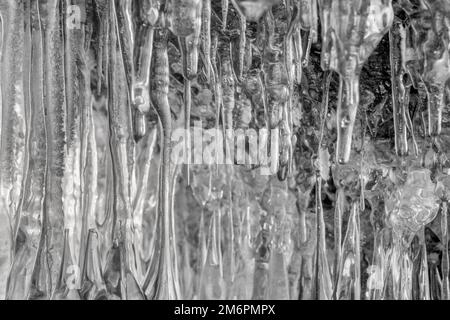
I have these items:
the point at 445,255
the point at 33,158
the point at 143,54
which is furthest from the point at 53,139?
the point at 445,255

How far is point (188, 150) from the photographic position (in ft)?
6.01

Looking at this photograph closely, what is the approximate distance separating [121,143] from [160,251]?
0.24 metres

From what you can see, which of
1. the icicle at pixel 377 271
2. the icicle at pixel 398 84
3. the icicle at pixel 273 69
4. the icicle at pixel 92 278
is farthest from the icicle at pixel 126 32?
the icicle at pixel 377 271

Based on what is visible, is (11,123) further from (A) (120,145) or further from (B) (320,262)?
(B) (320,262)

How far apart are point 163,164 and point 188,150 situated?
30 centimetres

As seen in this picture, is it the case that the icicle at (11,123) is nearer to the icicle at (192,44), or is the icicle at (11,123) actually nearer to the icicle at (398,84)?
the icicle at (192,44)

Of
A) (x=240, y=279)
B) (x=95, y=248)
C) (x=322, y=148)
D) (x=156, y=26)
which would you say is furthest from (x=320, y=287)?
(x=156, y=26)

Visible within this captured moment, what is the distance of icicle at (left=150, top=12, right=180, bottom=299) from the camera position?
1379mm

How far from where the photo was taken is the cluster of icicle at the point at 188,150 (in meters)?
1.26

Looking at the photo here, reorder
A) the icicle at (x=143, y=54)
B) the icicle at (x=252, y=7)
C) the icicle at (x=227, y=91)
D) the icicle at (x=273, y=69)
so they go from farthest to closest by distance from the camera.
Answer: the icicle at (x=227, y=91) < the icicle at (x=273, y=69) < the icicle at (x=143, y=54) < the icicle at (x=252, y=7)

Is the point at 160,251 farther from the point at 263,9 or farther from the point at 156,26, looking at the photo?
the point at 263,9

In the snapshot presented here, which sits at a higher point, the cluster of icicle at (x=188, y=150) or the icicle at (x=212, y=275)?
the cluster of icicle at (x=188, y=150)

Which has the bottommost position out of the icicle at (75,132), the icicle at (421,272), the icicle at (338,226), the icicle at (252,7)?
the icicle at (421,272)

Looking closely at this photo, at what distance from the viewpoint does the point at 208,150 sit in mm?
1841
